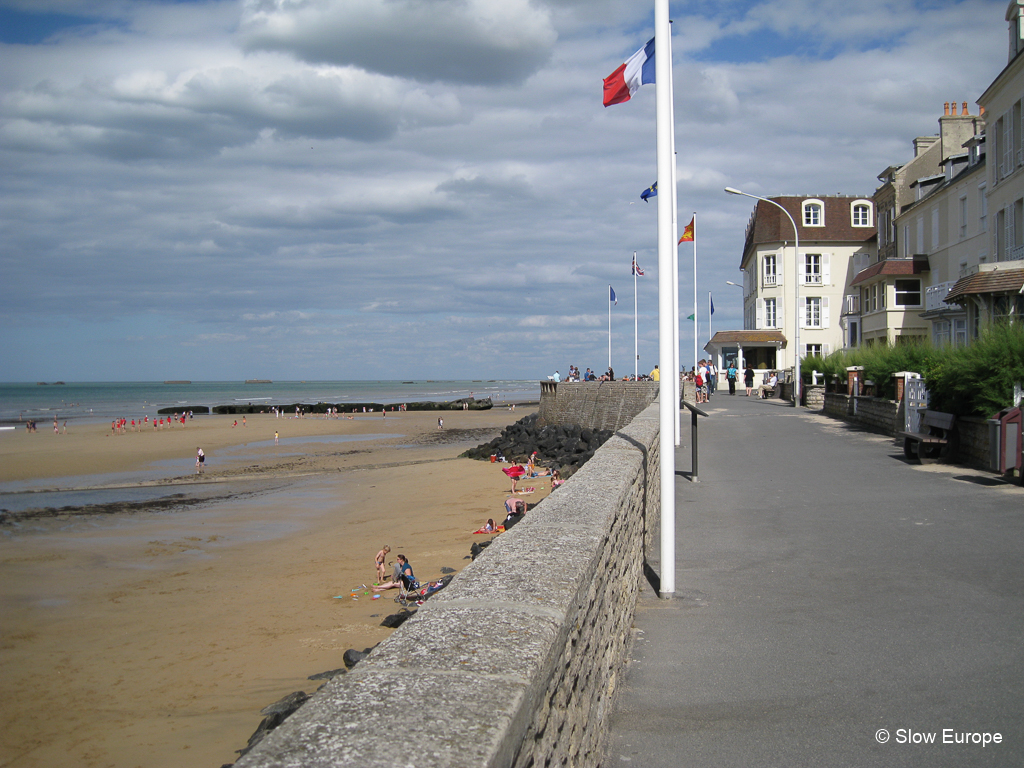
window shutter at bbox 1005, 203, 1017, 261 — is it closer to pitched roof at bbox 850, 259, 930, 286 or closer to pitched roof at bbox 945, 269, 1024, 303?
pitched roof at bbox 945, 269, 1024, 303

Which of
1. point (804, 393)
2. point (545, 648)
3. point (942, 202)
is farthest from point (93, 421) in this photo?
point (545, 648)

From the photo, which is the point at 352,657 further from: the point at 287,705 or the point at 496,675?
the point at 496,675

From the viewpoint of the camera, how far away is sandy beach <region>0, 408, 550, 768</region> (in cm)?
707

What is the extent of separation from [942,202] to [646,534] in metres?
33.8

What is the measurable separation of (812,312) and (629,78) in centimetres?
4848

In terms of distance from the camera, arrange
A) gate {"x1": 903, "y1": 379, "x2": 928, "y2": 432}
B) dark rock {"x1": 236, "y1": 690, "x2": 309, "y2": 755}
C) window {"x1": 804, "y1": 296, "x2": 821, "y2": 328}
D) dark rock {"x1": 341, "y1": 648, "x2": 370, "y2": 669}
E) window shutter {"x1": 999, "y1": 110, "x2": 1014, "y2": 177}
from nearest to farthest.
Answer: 1. dark rock {"x1": 236, "y1": 690, "x2": 309, "y2": 755}
2. dark rock {"x1": 341, "y1": 648, "x2": 370, "y2": 669}
3. gate {"x1": 903, "y1": 379, "x2": 928, "y2": 432}
4. window shutter {"x1": 999, "y1": 110, "x2": 1014, "y2": 177}
5. window {"x1": 804, "y1": 296, "x2": 821, "y2": 328}

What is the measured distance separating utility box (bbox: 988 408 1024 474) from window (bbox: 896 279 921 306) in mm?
30659

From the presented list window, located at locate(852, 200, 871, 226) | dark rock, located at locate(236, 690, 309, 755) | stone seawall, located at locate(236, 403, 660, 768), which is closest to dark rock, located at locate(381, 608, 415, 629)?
dark rock, located at locate(236, 690, 309, 755)

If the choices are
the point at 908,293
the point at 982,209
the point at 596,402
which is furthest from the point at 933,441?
the point at 908,293

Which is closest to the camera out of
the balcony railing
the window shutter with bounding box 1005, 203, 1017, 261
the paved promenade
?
the paved promenade

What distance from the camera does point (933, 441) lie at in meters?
14.0

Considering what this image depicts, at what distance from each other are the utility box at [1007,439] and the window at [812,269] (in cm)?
4336

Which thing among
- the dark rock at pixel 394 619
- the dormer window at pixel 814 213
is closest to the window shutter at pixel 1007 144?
the dark rock at pixel 394 619

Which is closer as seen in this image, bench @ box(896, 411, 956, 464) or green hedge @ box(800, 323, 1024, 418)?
green hedge @ box(800, 323, 1024, 418)
